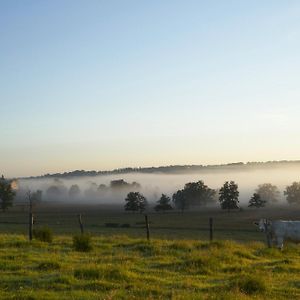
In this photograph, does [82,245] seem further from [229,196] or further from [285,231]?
[229,196]

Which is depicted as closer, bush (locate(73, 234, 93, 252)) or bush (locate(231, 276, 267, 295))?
bush (locate(231, 276, 267, 295))

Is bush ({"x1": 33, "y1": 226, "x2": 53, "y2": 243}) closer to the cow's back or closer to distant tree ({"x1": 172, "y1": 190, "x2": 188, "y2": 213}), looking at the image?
the cow's back

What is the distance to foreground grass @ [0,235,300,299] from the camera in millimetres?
13383

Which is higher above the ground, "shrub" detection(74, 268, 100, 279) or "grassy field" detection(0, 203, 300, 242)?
"shrub" detection(74, 268, 100, 279)

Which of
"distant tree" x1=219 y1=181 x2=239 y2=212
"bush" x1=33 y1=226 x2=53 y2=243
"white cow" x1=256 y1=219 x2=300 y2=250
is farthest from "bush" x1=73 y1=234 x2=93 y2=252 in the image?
"distant tree" x1=219 y1=181 x2=239 y2=212

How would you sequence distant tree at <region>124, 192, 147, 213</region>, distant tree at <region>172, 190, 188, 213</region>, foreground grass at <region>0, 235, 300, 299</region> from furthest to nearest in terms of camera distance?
distant tree at <region>172, 190, 188, 213</region>, distant tree at <region>124, 192, 147, 213</region>, foreground grass at <region>0, 235, 300, 299</region>

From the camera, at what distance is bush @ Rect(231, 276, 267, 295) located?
14.3 meters

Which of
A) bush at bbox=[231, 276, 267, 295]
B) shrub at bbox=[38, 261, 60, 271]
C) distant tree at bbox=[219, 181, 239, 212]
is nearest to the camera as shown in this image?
bush at bbox=[231, 276, 267, 295]

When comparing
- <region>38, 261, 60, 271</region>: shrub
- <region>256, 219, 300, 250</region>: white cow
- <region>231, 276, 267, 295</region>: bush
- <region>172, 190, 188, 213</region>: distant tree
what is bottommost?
<region>172, 190, 188, 213</region>: distant tree

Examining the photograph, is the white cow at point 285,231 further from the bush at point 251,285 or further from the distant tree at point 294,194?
the distant tree at point 294,194

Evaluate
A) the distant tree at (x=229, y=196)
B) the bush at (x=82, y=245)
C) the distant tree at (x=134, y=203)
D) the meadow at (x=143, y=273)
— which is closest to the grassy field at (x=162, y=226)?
the bush at (x=82, y=245)

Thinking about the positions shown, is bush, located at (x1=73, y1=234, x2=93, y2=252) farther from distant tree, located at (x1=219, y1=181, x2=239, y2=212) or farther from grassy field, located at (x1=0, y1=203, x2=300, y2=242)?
distant tree, located at (x1=219, y1=181, x2=239, y2=212)

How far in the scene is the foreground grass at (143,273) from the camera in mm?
13383

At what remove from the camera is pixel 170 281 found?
611 inches
